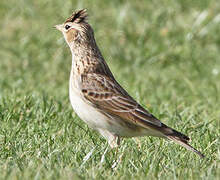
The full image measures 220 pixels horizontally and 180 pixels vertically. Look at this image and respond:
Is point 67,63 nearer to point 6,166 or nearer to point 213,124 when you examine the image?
point 213,124

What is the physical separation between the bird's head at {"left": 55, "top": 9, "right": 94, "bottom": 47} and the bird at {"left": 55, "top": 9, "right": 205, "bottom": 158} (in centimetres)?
26

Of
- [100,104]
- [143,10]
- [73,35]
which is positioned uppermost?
[143,10]

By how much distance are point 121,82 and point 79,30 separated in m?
3.23

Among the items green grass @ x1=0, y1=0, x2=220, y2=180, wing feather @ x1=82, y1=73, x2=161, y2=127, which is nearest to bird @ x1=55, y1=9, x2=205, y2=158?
wing feather @ x1=82, y1=73, x2=161, y2=127

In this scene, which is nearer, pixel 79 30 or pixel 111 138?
pixel 111 138

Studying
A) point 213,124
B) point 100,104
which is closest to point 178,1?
point 213,124

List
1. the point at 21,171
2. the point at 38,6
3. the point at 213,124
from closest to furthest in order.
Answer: the point at 21,171
the point at 213,124
the point at 38,6

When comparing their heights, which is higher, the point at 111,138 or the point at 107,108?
the point at 107,108

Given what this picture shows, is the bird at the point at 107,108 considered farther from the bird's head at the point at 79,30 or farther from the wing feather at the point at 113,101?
the bird's head at the point at 79,30

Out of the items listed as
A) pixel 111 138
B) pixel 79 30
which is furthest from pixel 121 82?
pixel 111 138

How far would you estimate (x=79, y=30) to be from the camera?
6859 mm

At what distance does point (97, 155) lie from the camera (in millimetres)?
5719

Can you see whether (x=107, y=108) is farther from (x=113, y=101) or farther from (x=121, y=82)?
(x=121, y=82)

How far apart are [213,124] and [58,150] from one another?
257 centimetres
